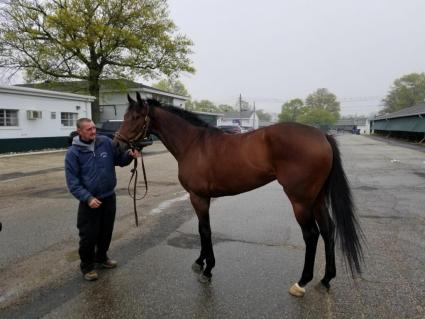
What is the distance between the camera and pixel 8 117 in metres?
18.8

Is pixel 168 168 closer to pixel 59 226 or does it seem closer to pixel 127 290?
pixel 59 226

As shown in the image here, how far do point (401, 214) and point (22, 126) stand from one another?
65.0ft

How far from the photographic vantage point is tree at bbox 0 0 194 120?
23.0 metres

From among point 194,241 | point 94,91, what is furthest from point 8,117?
point 194,241

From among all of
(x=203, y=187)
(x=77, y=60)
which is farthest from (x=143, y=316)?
(x=77, y=60)

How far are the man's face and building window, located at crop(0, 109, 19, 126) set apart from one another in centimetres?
1779

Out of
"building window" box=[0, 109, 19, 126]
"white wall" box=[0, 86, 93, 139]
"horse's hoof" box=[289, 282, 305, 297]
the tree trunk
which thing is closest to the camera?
"horse's hoof" box=[289, 282, 305, 297]

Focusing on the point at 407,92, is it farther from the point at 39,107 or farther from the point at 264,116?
the point at 39,107

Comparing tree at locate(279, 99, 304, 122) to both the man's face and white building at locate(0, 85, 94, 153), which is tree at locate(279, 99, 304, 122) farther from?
the man's face

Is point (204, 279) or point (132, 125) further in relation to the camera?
point (132, 125)

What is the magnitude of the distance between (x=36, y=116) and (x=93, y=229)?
19.3 m

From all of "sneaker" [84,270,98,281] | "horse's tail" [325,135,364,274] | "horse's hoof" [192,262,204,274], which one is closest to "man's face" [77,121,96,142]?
"sneaker" [84,270,98,281]

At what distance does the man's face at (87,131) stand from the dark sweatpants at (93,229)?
0.72 meters

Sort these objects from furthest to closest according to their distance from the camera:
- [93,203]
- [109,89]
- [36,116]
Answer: [109,89] → [36,116] → [93,203]
